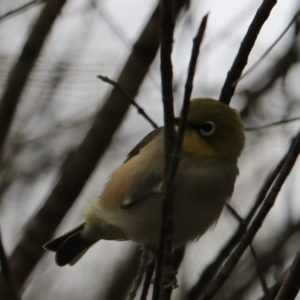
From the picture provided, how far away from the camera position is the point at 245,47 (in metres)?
2.25

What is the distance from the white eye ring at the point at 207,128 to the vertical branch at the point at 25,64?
106 cm

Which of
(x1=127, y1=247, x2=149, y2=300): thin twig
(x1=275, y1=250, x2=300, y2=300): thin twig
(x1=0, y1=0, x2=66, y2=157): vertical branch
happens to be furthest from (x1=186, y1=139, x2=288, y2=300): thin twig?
(x1=0, y1=0, x2=66, y2=157): vertical branch

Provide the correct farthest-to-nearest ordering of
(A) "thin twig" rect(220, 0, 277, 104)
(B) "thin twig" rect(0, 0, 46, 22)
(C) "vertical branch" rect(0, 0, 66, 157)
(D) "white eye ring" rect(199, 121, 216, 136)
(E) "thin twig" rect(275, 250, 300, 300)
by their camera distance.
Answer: (C) "vertical branch" rect(0, 0, 66, 157) < (D) "white eye ring" rect(199, 121, 216, 136) < (B) "thin twig" rect(0, 0, 46, 22) < (A) "thin twig" rect(220, 0, 277, 104) < (E) "thin twig" rect(275, 250, 300, 300)

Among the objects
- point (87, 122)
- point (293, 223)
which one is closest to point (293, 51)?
point (293, 223)

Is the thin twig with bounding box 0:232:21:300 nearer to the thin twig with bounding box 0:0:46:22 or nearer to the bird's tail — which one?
the thin twig with bounding box 0:0:46:22

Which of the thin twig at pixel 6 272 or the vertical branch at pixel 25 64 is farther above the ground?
the vertical branch at pixel 25 64

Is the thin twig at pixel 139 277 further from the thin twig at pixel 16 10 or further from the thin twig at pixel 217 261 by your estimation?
the thin twig at pixel 16 10

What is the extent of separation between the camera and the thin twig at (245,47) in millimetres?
1990

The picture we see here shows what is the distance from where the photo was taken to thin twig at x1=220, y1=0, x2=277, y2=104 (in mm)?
1990

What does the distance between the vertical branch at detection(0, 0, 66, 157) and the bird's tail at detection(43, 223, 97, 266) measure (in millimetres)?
572

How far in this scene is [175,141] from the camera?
1.66 meters

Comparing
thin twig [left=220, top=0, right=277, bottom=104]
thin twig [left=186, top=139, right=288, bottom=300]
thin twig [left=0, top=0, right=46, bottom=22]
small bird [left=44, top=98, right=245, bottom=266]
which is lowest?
thin twig [left=186, top=139, right=288, bottom=300]

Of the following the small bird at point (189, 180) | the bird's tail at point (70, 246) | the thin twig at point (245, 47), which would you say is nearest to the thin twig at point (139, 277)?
Result: the small bird at point (189, 180)

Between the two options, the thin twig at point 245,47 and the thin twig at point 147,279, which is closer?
the thin twig at point 245,47
